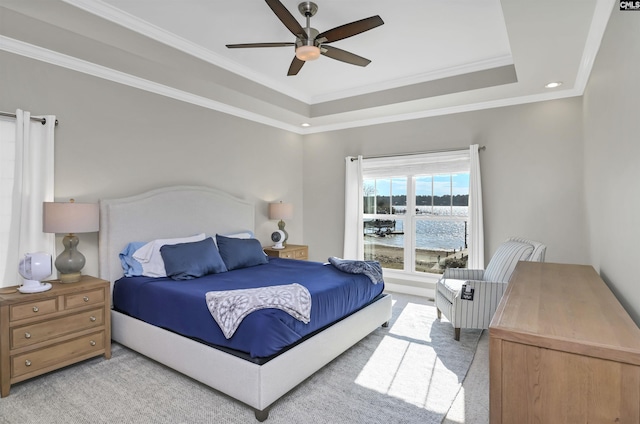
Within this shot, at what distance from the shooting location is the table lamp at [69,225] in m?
2.70

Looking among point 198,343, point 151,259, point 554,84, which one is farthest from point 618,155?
point 151,259

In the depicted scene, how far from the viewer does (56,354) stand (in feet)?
8.46

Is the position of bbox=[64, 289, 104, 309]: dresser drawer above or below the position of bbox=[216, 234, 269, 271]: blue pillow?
below

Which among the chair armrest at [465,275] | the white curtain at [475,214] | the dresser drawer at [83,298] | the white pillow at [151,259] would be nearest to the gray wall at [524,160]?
the white curtain at [475,214]

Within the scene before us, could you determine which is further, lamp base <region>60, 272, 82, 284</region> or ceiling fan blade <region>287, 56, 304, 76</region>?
ceiling fan blade <region>287, 56, 304, 76</region>

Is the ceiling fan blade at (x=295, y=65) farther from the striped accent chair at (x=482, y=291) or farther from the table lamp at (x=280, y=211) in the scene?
the striped accent chair at (x=482, y=291)

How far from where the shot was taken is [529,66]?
3123 millimetres

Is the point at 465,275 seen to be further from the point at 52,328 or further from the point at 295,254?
the point at 52,328

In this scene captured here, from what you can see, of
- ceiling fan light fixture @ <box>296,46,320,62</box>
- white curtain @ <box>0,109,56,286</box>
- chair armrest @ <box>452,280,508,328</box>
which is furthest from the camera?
chair armrest @ <box>452,280,508,328</box>

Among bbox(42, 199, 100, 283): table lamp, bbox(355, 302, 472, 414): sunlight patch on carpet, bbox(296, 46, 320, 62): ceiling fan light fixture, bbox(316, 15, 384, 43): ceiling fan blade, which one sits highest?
bbox(316, 15, 384, 43): ceiling fan blade

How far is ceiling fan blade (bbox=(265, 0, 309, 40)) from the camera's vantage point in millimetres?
2156

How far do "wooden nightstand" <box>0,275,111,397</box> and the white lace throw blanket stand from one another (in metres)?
1.17

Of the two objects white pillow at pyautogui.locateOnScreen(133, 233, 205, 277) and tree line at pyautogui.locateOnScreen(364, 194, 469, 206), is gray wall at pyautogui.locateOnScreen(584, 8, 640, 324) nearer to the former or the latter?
tree line at pyautogui.locateOnScreen(364, 194, 469, 206)

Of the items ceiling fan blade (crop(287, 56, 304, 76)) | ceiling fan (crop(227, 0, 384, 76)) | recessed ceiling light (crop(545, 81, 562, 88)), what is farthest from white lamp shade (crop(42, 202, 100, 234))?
recessed ceiling light (crop(545, 81, 562, 88))
